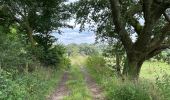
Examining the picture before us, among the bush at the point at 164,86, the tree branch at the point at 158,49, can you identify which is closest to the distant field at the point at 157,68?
the bush at the point at 164,86

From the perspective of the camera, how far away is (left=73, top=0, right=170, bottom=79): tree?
20531 millimetres

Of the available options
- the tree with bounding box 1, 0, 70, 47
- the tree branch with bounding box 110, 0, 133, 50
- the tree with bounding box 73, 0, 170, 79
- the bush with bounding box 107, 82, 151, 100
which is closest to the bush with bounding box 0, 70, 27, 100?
the bush with bounding box 107, 82, 151, 100

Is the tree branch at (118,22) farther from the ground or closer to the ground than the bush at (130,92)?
farther from the ground

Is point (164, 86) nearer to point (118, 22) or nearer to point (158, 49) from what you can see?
point (118, 22)

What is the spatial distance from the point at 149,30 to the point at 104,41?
7.98 metres

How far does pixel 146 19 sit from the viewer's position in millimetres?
20141

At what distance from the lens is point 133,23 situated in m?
25.2

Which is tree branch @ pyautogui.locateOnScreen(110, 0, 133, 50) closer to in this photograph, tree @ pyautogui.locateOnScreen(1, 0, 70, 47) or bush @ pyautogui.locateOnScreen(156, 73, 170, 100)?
bush @ pyautogui.locateOnScreen(156, 73, 170, 100)

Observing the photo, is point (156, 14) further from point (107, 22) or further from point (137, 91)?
point (137, 91)

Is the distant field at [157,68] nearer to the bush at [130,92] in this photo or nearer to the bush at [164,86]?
the bush at [164,86]

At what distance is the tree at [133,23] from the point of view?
20531 millimetres

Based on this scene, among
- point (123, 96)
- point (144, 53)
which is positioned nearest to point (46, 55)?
point (144, 53)

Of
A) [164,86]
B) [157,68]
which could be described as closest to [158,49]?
[157,68]

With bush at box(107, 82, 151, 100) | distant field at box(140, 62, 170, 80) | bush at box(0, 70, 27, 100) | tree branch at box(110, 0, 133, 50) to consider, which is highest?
tree branch at box(110, 0, 133, 50)
